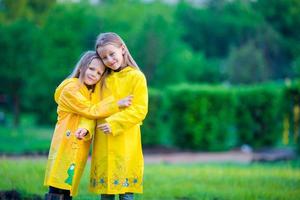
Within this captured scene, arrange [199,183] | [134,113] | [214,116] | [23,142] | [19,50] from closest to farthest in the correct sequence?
[134,113]
[199,183]
[214,116]
[23,142]
[19,50]

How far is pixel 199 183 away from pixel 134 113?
10.4 ft

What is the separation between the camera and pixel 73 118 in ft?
18.5

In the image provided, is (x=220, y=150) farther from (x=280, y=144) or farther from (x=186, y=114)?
(x=280, y=144)

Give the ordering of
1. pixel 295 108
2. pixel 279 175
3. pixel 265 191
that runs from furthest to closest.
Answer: pixel 295 108 → pixel 279 175 → pixel 265 191

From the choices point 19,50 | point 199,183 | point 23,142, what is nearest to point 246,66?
point 19,50

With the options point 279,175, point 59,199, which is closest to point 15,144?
point 279,175

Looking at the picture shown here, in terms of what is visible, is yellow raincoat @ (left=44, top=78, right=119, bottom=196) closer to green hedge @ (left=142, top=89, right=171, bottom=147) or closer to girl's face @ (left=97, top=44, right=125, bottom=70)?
girl's face @ (left=97, top=44, right=125, bottom=70)

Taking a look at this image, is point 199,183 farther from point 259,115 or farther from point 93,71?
point 259,115

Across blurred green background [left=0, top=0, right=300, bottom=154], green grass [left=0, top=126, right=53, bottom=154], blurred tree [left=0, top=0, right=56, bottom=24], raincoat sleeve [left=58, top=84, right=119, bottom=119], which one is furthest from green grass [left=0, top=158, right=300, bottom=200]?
blurred tree [left=0, top=0, right=56, bottom=24]

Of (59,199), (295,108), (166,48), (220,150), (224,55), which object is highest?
(224,55)

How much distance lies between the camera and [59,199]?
18.3 ft

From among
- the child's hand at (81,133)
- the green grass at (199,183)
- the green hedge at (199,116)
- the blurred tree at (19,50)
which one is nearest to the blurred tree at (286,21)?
the blurred tree at (19,50)

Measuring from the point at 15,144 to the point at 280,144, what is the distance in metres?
7.79

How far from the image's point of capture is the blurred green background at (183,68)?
17.5 m
